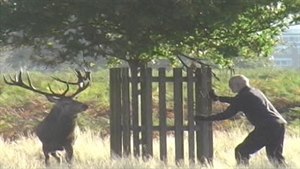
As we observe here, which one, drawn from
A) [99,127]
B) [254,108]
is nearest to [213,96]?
[254,108]

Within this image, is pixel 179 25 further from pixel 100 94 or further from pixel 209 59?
pixel 100 94

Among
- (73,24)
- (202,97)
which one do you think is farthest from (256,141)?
(73,24)

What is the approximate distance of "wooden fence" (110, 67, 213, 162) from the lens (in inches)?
530

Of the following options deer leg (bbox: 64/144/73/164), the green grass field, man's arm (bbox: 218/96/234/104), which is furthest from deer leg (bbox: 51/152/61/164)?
man's arm (bbox: 218/96/234/104)

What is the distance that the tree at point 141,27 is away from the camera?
1184 cm

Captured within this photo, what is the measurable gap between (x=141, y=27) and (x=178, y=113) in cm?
209

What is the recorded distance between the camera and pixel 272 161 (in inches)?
484

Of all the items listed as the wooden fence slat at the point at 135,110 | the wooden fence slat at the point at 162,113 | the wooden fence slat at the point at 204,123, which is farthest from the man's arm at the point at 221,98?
the wooden fence slat at the point at 135,110

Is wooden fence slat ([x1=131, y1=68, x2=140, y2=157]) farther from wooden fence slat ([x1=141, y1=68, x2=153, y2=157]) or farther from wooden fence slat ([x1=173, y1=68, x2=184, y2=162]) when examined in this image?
wooden fence slat ([x1=173, y1=68, x2=184, y2=162])

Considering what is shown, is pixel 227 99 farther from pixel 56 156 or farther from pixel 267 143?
pixel 56 156

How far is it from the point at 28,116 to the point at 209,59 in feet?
38.6

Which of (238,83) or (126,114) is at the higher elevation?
(238,83)

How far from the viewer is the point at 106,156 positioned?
1432 centimetres

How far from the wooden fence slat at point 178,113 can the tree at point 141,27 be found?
1.84ft
